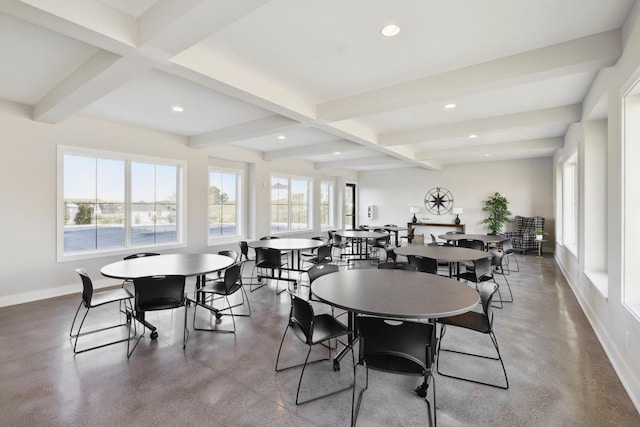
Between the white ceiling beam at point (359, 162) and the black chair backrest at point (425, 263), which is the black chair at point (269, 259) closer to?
the black chair backrest at point (425, 263)

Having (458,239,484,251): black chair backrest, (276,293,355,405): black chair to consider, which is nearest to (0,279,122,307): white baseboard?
(276,293,355,405): black chair

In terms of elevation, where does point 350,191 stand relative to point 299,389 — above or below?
above

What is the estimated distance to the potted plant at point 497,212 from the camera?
9180 millimetres

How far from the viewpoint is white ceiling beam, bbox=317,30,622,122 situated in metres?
2.68

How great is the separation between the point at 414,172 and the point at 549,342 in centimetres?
861

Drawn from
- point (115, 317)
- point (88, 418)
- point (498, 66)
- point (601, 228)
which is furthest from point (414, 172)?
point (88, 418)

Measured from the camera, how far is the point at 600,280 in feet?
11.7

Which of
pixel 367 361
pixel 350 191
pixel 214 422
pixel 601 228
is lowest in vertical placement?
pixel 214 422

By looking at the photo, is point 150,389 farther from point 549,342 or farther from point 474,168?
point 474,168

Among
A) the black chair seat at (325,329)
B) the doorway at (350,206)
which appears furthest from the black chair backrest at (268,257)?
the doorway at (350,206)

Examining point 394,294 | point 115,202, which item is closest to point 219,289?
point 394,294

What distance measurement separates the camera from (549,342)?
3100mm

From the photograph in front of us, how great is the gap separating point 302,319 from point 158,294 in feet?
5.38

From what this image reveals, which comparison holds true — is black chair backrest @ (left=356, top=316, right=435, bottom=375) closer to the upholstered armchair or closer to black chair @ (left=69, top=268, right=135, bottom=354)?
black chair @ (left=69, top=268, right=135, bottom=354)
